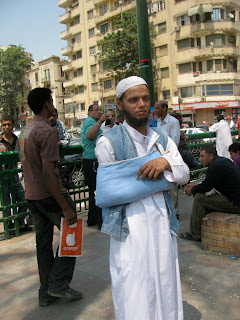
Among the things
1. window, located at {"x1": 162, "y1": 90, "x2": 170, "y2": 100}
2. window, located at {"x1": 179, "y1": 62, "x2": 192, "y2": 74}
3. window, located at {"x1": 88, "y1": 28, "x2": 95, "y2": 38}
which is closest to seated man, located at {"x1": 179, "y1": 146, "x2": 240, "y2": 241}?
window, located at {"x1": 179, "y1": 62, "x2": 192, "y2": 74}

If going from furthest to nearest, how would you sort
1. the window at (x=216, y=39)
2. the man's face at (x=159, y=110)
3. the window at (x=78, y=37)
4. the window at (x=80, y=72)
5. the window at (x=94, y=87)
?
1. the window at (x=80, y=72)
2. the window at (x=78, y=37)
3. the window at (x=94, y=87)
4. the window at (x=216, y=39)
5. the man's face at (x=159, y=110)

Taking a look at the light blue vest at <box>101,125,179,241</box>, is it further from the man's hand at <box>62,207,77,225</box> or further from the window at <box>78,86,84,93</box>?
the window at <box>78,86,84,93</box>

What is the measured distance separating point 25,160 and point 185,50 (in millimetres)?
37586

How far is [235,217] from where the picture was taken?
4102 mm

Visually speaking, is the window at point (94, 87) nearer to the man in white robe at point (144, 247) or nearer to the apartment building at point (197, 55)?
the apartment building at point (197, 55)

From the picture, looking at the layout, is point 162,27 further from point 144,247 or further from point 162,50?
point 144,247

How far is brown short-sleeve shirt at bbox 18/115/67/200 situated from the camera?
2721 millimetres

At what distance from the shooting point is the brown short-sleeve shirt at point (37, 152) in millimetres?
2721

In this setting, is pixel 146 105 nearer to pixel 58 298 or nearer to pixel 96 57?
pixel 58 298

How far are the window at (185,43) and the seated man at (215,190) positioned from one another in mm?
35911

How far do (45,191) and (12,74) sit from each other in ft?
214

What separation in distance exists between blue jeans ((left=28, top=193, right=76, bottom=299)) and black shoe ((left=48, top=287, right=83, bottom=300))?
35 millimetres

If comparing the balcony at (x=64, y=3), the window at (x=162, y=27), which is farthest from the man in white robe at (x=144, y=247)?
the balcony at (x=64, y=3)

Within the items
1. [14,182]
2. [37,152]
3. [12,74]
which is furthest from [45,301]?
[12,74]
